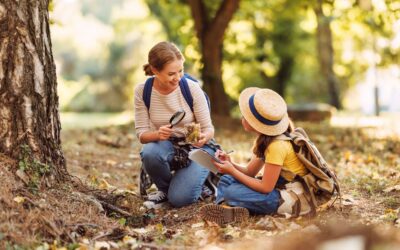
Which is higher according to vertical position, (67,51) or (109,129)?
(67,51)

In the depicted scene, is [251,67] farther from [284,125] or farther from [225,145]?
[284,125]

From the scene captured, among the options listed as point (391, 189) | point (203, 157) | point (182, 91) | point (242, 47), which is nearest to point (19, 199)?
point (203, 157)

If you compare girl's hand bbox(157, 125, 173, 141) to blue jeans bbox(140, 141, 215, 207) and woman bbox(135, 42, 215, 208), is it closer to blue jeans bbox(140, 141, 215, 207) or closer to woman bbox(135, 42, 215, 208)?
woman bbox(135, 42, 215, 208)

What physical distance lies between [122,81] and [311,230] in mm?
27935

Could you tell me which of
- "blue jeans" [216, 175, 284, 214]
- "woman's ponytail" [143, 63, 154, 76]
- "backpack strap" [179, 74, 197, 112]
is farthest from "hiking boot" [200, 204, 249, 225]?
"woman's ponytail" [143, 63, 154, 76]

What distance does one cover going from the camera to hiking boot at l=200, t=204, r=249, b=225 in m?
4.80

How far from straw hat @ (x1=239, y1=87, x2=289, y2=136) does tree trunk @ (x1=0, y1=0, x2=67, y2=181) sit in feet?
5.20

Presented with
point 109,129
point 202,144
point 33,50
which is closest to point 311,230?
point 202,144

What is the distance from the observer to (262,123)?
15.8ft

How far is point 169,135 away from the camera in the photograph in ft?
17.8

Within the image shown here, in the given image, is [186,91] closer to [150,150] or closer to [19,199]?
[150,150]

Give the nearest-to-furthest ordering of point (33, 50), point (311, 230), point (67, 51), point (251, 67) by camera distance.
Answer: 1. point (311, 230)
2. point (33, 50)
3. point (251, 67)
4. point (67, 51)

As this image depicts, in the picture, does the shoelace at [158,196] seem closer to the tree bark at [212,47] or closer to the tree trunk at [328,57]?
the tree bark at [212,47]

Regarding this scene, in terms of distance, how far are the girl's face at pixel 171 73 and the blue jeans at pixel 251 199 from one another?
105 cm
